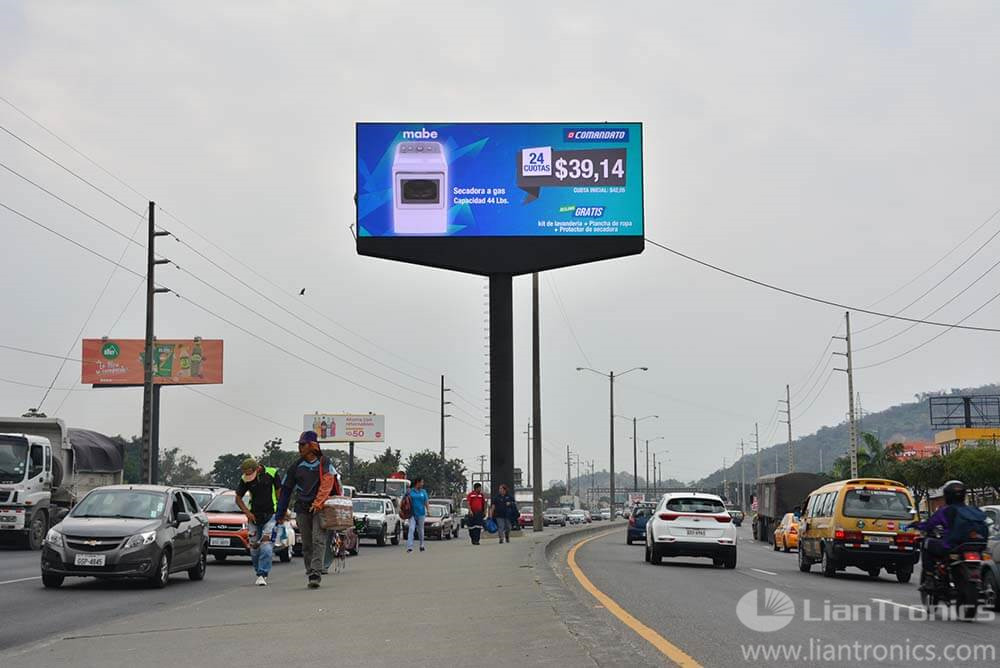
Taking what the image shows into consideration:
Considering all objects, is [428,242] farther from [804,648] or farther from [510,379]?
[804,648]

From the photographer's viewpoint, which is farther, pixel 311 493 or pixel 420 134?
pixel 420 134

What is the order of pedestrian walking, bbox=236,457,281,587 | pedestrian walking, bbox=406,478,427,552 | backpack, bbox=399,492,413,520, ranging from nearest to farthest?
pedestrian walking, bbox=236,457,281,587, pedestrian walking, bbox=406,478,427,552, backpack, bbox=399,492,413,520

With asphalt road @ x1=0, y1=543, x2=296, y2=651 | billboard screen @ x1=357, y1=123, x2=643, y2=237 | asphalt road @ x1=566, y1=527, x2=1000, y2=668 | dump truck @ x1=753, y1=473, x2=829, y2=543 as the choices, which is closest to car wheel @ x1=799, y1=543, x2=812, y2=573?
asphalt road @ x1=566, y1=527, x2=1000, y2=668

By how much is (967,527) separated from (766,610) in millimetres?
2599

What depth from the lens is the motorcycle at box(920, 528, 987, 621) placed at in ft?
46.5

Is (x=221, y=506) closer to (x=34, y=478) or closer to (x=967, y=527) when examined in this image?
(x=34, y=478)

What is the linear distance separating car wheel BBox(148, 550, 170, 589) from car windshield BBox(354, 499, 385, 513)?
1880 centimetres

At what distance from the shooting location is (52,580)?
58.1 ft

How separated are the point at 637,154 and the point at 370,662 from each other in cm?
3449

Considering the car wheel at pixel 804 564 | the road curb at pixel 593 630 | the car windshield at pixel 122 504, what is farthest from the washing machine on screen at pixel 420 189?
the road curb at pixel 593 630

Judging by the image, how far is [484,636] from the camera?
1048 centimetres

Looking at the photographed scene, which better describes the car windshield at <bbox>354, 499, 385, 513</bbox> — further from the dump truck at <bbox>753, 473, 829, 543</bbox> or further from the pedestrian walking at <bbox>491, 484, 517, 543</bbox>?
the dump truck at <bbox>753, 473, 829, 543</bbox>

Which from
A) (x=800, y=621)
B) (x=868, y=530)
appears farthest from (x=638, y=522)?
(x=800, y=621)

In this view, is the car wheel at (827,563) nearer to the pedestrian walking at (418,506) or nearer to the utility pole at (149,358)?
the pedestrian walking at (418,506)
